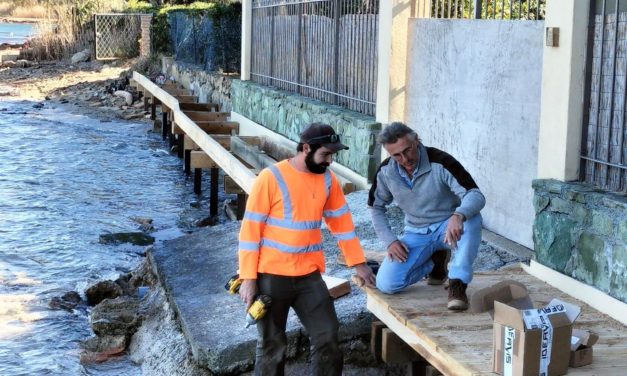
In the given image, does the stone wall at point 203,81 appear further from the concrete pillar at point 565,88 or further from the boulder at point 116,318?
the concrete pillar at point 565,88

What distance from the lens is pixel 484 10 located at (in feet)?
32.5

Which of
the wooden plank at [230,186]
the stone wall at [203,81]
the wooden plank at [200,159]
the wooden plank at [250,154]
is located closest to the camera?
the wooden plank at [250,154]

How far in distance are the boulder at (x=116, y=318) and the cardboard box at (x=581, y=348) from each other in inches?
200

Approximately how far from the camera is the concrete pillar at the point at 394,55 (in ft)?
37.2

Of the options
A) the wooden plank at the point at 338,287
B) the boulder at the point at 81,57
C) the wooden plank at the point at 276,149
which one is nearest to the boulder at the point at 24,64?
the boulder at the point at 81,57

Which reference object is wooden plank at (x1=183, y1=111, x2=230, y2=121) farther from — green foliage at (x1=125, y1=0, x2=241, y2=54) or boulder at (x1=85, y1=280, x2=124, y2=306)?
boulder at (x1=85, y1=280, x2=124, y2=306)

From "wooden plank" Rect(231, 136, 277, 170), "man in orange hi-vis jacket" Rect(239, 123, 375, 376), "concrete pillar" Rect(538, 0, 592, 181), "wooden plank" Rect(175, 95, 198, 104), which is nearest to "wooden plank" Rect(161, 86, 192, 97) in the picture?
"wooden plank" Rect(175, 95, 198, 104)

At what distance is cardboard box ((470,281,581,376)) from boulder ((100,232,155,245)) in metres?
9.04

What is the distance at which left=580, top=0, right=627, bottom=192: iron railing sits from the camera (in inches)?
266

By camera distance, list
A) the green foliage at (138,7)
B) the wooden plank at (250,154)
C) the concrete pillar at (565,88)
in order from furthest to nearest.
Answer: the green foliage at (138,7) < the wooden plank at (250,154) < the concrete pillar at (565,88)

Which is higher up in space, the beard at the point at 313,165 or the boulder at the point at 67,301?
the beard at the point at 313,165

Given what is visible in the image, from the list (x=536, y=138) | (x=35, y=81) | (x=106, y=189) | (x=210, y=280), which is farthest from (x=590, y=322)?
(x=35, y=81)

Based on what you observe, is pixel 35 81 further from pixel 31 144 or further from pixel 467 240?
pixel 467 240

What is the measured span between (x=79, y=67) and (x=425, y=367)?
1308 inches
